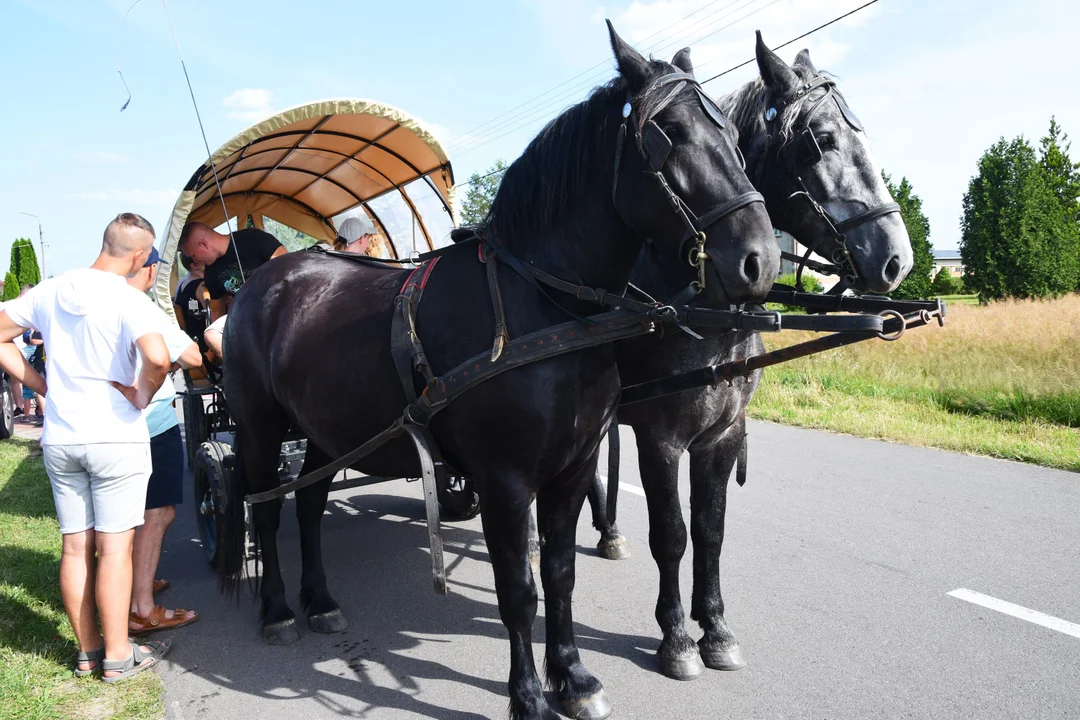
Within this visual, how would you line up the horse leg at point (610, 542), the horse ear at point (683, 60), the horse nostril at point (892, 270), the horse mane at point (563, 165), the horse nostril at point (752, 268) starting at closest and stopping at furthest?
the horse nostril at point (752, 268), the horse mane at point (563, 165), the horse ear at point (683, 60), the horse nostril at point (892, 270), the horse leg at point (610, 542)

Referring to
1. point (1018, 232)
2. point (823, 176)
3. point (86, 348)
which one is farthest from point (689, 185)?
point (1018, 232)

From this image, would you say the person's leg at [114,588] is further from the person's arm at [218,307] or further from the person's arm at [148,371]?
the person's arm at [218,307]

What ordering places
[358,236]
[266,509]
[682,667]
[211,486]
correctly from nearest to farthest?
[682,667] → [266,509] → [211,486] → [358,236]

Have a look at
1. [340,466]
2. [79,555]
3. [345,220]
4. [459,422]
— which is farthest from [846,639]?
[345,220]

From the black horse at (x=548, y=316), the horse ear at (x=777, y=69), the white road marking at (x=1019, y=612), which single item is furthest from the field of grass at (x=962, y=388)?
the black horse at (x=548, y=316)

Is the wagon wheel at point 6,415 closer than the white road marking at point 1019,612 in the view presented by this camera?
No

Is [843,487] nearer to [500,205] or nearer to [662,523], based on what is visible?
[662,523]

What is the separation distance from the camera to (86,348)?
113 inches

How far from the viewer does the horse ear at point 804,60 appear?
2.99 meters

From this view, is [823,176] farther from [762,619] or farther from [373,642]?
[373,642]

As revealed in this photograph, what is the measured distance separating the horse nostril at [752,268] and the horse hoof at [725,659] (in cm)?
175

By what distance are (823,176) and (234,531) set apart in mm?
3167

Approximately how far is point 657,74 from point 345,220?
453cm

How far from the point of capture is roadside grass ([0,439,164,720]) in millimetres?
2689
